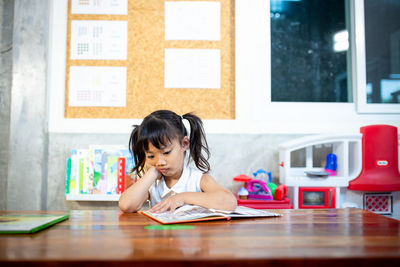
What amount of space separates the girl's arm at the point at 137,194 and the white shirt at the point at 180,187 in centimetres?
7

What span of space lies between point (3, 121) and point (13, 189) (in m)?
0.43

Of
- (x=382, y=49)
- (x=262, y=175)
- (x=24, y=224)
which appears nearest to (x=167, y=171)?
(x=24, y=224)

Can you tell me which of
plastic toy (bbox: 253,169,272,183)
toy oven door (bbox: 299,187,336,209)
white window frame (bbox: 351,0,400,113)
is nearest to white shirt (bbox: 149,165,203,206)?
plastic toy (bbox: 253,169,272,183)

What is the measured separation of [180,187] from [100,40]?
1.15 metres

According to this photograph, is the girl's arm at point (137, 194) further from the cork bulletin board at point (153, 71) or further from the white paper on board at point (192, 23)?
the white paper on board at point (192, 23)

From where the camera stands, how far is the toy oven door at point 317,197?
1631mm

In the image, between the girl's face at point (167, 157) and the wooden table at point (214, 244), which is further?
the girl's face at point (167, 157)

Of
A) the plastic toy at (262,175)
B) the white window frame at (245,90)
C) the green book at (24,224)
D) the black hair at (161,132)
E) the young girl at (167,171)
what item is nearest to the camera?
the green book at (24,224)

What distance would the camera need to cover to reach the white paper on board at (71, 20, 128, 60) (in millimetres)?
1885

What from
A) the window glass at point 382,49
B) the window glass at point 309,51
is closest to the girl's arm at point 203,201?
the window glass at point 309,51

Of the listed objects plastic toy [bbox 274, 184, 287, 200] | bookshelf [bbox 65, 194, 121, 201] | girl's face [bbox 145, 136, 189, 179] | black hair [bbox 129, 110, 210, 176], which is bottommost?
bookshelf [bbox 65, 194, 121, 201]

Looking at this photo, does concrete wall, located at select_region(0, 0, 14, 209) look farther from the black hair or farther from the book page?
the book page

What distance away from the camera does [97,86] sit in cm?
188

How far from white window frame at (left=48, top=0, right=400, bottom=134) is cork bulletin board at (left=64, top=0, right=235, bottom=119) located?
4 centimetres
